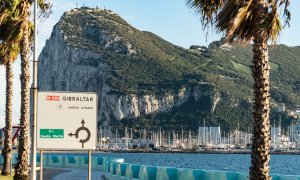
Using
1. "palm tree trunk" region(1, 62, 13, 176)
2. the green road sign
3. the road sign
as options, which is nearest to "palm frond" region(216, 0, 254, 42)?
the road sign

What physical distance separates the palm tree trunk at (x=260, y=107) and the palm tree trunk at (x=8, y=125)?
21815mm

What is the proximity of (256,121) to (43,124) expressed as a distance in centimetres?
528

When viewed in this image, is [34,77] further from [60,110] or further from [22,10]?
[22,10]

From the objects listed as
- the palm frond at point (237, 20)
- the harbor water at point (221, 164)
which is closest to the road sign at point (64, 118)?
the palm frond at point (237, 20)

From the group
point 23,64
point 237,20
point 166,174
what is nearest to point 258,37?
point 237,20

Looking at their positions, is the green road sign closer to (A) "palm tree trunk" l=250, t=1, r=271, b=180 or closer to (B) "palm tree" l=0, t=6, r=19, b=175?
(A) "palm tree trunk" l=250, t=1, r=271, b=180

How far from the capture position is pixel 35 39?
19484mm

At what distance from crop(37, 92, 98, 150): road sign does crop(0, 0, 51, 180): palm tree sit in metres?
12.1

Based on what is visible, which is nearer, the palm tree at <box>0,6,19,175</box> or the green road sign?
the green road sign

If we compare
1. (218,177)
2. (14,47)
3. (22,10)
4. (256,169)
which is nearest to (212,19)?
(256,169)

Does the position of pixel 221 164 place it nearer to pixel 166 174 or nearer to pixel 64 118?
pixel 166 174

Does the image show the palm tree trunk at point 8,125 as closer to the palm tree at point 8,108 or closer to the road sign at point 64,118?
the palm tree at point 8,108

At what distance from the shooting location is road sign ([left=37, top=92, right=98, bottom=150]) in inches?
589

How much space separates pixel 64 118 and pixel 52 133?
45cm
